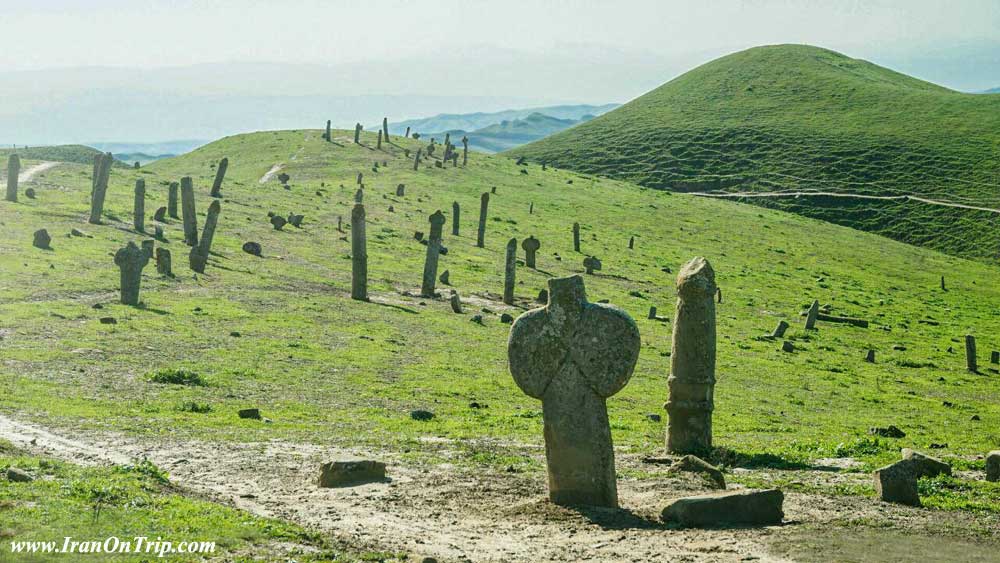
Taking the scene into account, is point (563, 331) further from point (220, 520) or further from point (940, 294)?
point (940, 294)

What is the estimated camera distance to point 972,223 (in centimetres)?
11225

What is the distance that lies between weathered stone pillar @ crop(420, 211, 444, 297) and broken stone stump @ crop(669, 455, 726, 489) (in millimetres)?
26419

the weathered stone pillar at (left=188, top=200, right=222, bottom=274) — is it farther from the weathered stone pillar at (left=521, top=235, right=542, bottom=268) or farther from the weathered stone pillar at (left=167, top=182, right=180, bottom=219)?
the weathered stone pillar at (left=521, top=235, right=542, bottom=268)

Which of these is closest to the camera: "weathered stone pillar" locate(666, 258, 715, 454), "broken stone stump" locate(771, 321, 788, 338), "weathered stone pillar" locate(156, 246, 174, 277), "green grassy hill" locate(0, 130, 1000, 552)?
"weathered stone pillar" locate(666, 258, 715, 454)

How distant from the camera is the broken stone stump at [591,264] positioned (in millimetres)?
57969

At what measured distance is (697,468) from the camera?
18.4 meters

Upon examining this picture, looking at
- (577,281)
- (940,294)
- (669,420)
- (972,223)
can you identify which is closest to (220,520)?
(577,281)

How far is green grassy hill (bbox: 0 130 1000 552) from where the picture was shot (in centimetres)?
2105

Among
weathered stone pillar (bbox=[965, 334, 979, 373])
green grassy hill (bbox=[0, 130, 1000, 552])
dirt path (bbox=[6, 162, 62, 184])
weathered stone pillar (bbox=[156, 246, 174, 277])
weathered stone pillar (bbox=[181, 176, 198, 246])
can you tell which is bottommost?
weathered stone pillar (bbox=[965, 334, 979, 373])

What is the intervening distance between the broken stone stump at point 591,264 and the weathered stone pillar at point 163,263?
23835mm

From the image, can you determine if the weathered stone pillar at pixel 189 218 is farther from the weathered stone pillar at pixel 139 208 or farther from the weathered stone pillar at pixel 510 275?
the weathered stone pillar at pixel 510 275

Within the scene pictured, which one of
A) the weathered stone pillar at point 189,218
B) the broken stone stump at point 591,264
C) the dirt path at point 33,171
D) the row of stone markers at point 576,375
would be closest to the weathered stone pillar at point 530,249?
the broken stone stump at point 591,264

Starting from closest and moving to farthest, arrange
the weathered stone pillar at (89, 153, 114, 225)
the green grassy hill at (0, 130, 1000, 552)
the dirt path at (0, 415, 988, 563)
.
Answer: the dirt path at (0, 415, 988, 563) < the green grassy hill at (0, 130, 1000, 552) < the weathered stone pillar at (89, 153, 114, 225)

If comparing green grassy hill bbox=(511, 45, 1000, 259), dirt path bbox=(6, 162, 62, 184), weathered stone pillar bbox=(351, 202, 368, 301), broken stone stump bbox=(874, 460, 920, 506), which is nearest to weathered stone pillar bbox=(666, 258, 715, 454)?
broken stone stump bbox=(874, 460, 920, 506)
